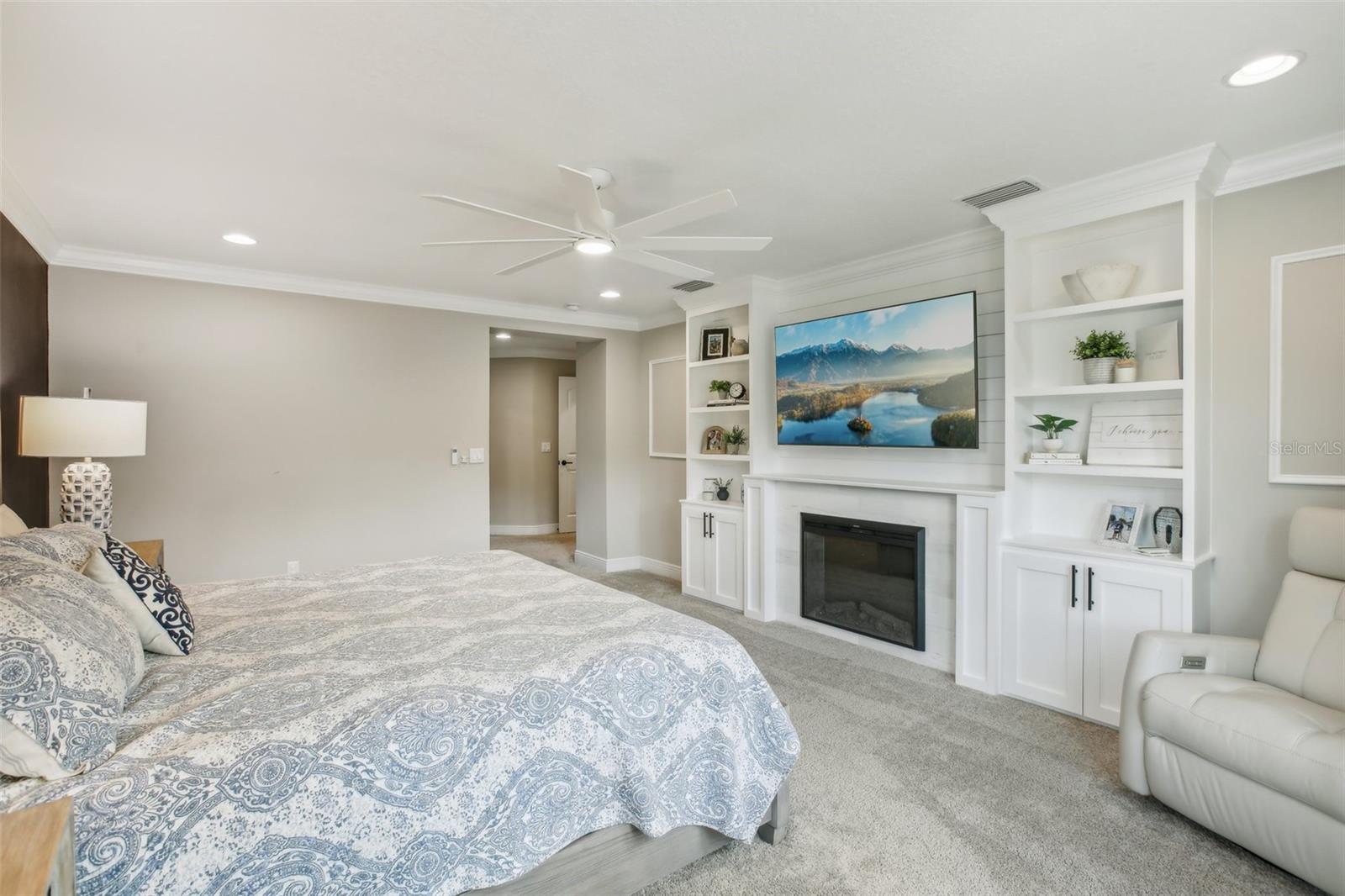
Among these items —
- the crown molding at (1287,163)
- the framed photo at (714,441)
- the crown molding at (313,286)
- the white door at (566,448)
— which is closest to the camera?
the crown molding at (1287,163)

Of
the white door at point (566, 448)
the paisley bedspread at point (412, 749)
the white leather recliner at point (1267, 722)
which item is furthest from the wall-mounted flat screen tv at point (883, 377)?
the white door at point (566, 448)

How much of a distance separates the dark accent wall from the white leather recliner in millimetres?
4955

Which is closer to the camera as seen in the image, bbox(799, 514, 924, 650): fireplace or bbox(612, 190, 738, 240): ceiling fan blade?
bbox(612, 190, 738, 240): ceiling fan blade

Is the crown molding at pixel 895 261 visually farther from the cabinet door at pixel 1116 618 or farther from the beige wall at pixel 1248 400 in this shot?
the cabinet door at pixel 1116 618

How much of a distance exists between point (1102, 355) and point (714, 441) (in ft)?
9.64

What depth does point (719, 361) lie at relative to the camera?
5.10m

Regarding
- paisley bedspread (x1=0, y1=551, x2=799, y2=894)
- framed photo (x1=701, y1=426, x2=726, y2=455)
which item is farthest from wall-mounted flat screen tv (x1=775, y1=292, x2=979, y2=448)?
paisley bedspread (x1=0, y1=551, x2=799, y2=894)

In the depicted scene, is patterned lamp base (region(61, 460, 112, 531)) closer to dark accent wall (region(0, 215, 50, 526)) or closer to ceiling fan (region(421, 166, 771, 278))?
dark accent wall (region(0, 215, 50, 526))

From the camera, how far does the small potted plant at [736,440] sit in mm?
5262

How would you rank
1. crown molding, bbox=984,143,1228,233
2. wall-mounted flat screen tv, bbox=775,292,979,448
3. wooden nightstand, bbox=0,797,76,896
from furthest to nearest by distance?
1. wall-mounted flat screen tv, bbox=775,292,979,448
2. crown molding, bbox=984,143,1228,233
3. wooden nightstand, bbox=0,797,76,896

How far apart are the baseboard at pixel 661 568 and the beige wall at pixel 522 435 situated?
8.88ft

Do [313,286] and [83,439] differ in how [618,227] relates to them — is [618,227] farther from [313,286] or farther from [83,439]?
[313,286]

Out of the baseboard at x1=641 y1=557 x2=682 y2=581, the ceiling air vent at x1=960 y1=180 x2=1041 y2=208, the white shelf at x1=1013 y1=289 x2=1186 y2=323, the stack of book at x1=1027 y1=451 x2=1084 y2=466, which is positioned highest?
the ceiling air vent at x1=960 y1=180 x2=1041 y2=208

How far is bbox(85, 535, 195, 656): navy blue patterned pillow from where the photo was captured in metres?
1.85
